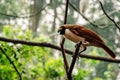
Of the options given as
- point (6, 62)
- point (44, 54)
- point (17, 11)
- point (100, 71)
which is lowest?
point (100, 71)

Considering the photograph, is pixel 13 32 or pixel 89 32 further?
pixel 13 32

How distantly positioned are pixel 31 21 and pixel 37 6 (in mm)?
1691

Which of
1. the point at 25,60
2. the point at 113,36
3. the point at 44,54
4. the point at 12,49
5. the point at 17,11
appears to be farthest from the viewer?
the point at 113,36

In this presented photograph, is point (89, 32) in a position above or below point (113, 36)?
above

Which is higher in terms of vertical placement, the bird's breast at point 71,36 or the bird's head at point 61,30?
the bird's head at point 61,30

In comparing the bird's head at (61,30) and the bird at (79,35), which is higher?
the bird's head at (61,30)

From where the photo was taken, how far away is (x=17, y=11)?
6680 millimetres

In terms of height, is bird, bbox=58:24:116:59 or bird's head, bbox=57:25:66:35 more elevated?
bird's head, bbox=57:25:66:35

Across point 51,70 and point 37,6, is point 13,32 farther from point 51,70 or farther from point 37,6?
point 37,6

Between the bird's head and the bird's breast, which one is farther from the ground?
the bird's head

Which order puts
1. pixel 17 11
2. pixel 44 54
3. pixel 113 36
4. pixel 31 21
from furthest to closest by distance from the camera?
pixel 113 36
pixel 17 11
pixel 31 21
pixel 44 54

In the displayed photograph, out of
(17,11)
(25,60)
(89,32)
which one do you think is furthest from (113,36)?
(89,32)

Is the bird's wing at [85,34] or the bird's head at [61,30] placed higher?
the bird's head at [61,30]

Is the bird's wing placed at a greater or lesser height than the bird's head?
lesser
